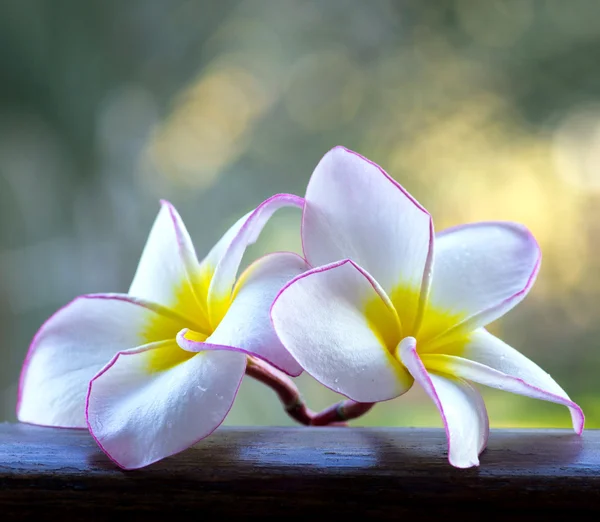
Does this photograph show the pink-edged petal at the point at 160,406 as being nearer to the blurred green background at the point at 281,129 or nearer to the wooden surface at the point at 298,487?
the wooden surface at the point at 298,487

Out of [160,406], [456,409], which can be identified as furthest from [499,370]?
[160,406]

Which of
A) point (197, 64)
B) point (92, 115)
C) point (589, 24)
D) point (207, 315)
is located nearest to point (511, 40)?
point (589, 24)

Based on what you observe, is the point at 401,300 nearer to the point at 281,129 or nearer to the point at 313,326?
the point at 313,326

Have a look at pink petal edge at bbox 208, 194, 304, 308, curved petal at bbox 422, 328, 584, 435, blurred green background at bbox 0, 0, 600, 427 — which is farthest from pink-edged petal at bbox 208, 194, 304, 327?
blurred green background at bbox 0, 0, 600, 427

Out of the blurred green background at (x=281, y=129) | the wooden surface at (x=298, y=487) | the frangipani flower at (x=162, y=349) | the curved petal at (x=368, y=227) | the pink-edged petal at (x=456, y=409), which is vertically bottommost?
the wooden surface at (x=298, y=487)

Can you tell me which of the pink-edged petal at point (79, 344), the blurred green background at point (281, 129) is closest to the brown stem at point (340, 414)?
the pink-edged petal at point (79, 344)

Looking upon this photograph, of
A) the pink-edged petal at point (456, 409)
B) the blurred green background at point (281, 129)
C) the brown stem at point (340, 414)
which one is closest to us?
the pink-edged petal at point (456, 409)

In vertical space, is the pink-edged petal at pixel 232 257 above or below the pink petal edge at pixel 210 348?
above
